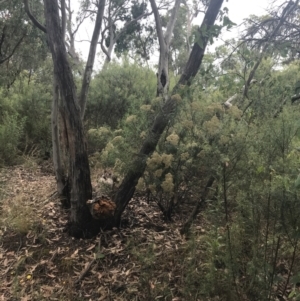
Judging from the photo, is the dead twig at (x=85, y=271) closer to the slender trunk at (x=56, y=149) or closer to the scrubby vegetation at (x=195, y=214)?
the scrubby vegetation at (x=195, y=214)

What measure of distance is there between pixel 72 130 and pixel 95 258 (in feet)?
4.72

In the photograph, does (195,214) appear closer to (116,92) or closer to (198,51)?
(198,51)

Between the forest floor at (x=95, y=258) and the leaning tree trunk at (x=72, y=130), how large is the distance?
0.27 m

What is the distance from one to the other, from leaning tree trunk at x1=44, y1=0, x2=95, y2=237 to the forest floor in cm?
27

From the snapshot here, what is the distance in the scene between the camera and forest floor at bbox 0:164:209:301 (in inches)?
119

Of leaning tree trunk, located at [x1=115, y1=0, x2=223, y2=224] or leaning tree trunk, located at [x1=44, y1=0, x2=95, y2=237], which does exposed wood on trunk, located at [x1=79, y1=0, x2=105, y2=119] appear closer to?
leaning tree trunk, located at [x1=44, y1=0, x2=95, y2=237]

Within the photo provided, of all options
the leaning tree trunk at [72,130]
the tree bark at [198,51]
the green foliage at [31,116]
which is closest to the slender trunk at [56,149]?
the leaning tree trunk at [72,130]

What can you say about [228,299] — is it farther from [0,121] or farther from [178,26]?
[178,26]

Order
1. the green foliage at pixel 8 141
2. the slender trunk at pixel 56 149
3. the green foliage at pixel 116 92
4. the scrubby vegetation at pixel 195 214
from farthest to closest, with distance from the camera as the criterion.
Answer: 1. the green foliage at pixel 116 92
2. the green foliage at pixel 8 141
3. the slender trunk at pixel 56 149
4. the scrubby vegetation at pixel 195 214

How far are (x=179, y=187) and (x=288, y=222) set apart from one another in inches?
80.9

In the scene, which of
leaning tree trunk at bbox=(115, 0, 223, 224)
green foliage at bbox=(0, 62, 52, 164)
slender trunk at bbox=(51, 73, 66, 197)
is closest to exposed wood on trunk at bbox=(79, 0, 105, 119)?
slender trunk at bbox=(51, 73, 66, 197)

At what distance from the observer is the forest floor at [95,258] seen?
9.90 feet

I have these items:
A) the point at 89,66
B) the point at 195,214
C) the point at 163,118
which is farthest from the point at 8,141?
the point at 195,214

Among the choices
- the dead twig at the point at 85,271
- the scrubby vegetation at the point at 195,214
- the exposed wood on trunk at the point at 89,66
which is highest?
the exposed wood on trunk at the point at 89,66
